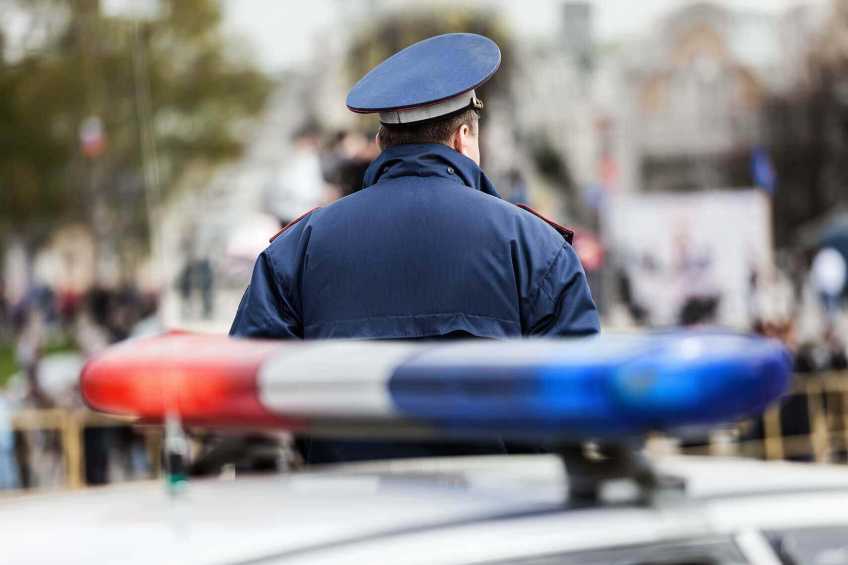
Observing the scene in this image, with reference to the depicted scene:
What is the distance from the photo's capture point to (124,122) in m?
26.5

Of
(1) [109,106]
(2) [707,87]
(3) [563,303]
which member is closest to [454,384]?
(3) [563,303]

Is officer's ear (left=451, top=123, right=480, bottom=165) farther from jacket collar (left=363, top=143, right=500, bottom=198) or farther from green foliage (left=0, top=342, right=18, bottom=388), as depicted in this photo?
green foliage (left=0, top=342, right=18, bottom=388)

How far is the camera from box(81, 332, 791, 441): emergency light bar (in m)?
1.51

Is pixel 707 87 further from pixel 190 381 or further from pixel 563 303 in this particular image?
pixel 190 381

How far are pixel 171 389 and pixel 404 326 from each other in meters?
0.79

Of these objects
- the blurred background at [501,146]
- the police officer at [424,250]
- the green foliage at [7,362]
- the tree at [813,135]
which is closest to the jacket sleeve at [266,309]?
the police officer at [424,250]

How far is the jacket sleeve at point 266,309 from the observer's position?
105 inches

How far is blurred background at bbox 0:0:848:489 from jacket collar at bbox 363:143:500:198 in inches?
505

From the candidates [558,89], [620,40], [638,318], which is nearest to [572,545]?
[638,318]

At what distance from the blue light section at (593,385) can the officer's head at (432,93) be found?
3.58 feet

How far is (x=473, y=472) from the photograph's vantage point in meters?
2.10

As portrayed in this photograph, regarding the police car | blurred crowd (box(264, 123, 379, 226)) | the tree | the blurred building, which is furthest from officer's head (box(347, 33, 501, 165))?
Result: the tree

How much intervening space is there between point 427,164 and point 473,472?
84 centimetres

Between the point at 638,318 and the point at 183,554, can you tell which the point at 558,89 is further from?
the point at 183,554
